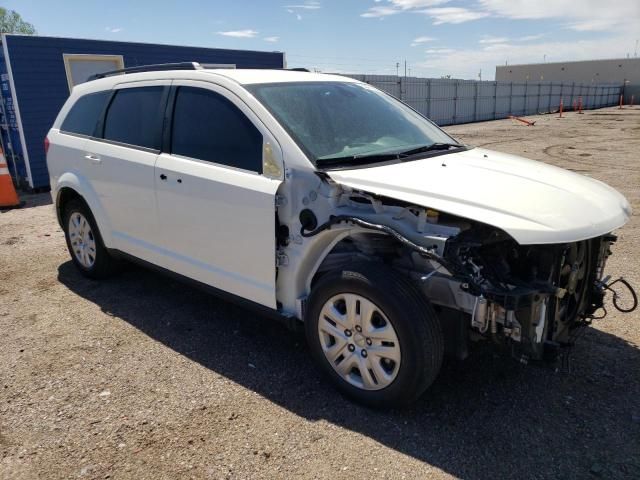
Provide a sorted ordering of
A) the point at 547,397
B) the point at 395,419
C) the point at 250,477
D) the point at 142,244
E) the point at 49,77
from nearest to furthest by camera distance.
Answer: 1. the point at 250,477
2. the point at 395,419
3. the point at 547,397
4. the point at 142,244
5. the point at 49,77

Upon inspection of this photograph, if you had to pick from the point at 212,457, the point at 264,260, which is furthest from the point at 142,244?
the point at 212,457

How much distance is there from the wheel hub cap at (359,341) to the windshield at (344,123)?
0.87 metres

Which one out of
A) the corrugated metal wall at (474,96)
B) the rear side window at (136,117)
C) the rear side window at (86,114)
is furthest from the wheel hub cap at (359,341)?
the corrugated metal wall at (474,96)

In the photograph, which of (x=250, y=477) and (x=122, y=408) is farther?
(x=122, y=408)

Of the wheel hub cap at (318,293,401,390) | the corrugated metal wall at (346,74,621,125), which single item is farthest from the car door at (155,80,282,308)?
the corrugated metal wall at (346,74,621,125)

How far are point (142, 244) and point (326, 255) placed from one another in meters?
1.84

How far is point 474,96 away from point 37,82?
2639cm

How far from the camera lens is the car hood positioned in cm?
247

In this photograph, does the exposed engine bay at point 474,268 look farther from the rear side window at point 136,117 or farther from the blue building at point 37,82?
the blue building at point 37,82

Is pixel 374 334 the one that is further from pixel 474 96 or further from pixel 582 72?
pixel 582 72

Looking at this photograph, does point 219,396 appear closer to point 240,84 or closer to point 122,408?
point 122,408

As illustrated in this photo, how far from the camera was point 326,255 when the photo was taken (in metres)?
3.18

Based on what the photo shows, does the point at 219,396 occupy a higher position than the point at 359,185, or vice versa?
the point at 359,185

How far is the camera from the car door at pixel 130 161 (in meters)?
4.02
